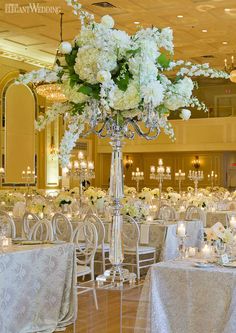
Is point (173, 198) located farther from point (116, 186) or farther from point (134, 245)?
point (116, 186)

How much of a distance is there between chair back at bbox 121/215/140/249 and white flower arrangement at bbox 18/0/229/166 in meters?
5.12

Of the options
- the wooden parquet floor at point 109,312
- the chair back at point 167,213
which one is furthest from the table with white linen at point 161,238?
the wooden parquet floor at point 109,312

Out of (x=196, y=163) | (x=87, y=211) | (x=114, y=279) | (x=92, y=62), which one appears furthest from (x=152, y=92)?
(x=196, y=163)

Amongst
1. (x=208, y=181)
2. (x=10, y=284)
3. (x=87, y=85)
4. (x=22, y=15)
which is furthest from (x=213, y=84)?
(x=87, y=85)

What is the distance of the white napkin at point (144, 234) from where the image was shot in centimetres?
900

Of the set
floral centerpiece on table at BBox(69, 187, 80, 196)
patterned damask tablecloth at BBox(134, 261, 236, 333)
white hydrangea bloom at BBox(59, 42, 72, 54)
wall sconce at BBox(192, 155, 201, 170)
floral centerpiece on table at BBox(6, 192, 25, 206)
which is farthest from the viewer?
wall sconce at BBox(192, 155, 201, 170)

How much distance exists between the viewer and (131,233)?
354 inches

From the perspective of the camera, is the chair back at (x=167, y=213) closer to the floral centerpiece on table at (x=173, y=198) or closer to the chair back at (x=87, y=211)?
the chair back at (x=87, y=211)

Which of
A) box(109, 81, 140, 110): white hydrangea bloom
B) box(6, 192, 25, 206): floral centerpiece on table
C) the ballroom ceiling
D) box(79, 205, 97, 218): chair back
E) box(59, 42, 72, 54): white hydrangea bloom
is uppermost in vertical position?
the ballroom ceiling

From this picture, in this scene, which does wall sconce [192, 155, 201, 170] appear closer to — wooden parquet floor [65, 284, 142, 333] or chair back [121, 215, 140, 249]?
chair back [121, 215, 140, 249]

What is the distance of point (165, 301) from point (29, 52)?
14.5m

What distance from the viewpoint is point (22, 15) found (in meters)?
14.0

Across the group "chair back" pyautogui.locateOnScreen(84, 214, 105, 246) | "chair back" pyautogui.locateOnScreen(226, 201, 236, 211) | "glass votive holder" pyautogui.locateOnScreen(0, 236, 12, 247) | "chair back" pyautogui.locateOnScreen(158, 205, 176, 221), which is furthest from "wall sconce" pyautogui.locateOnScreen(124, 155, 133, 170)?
"glass votive holder" pyautogui.locateOnScreen(0, 236, 12, 247)

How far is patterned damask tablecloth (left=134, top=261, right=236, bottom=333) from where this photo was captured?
4371 millimetres
